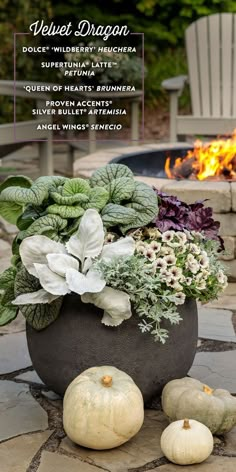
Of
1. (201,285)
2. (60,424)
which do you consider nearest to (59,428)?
(60,424)

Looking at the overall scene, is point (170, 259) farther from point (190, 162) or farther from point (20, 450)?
point (190, 162)

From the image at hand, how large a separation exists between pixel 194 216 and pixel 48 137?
348 centimetres

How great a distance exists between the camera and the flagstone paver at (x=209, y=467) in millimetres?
2455

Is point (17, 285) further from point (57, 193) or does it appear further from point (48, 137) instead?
point (48, 137)

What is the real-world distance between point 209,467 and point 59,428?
1.67ft

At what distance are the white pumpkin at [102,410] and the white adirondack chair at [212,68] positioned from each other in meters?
4.44

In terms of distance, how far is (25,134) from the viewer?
6.02 m

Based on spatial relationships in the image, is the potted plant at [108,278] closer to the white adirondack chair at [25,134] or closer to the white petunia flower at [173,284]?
the white petunia flower at [173,284]

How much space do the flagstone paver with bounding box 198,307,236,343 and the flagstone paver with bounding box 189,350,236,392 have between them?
170mm

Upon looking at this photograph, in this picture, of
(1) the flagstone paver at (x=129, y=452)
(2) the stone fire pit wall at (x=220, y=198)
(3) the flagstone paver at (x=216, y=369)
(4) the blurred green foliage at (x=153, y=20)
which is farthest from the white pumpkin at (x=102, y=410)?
(4) the blurred green foliage at (x=153, y=20)

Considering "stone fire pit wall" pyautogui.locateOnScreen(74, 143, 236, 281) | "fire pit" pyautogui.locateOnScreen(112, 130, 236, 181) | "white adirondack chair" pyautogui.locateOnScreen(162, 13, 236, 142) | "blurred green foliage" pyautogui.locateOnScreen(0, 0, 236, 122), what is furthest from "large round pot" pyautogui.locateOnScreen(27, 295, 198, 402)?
"blurred green foliage" pyautogui.locateOnScreen(0, 0, 236, 122)

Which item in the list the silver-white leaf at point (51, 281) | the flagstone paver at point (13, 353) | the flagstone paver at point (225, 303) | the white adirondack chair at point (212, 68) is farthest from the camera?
the white adirondack chair at point (212, 68)

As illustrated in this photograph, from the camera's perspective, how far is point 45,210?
2814mm

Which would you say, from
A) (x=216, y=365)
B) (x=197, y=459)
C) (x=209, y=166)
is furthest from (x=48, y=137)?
(x=197, y=459)
